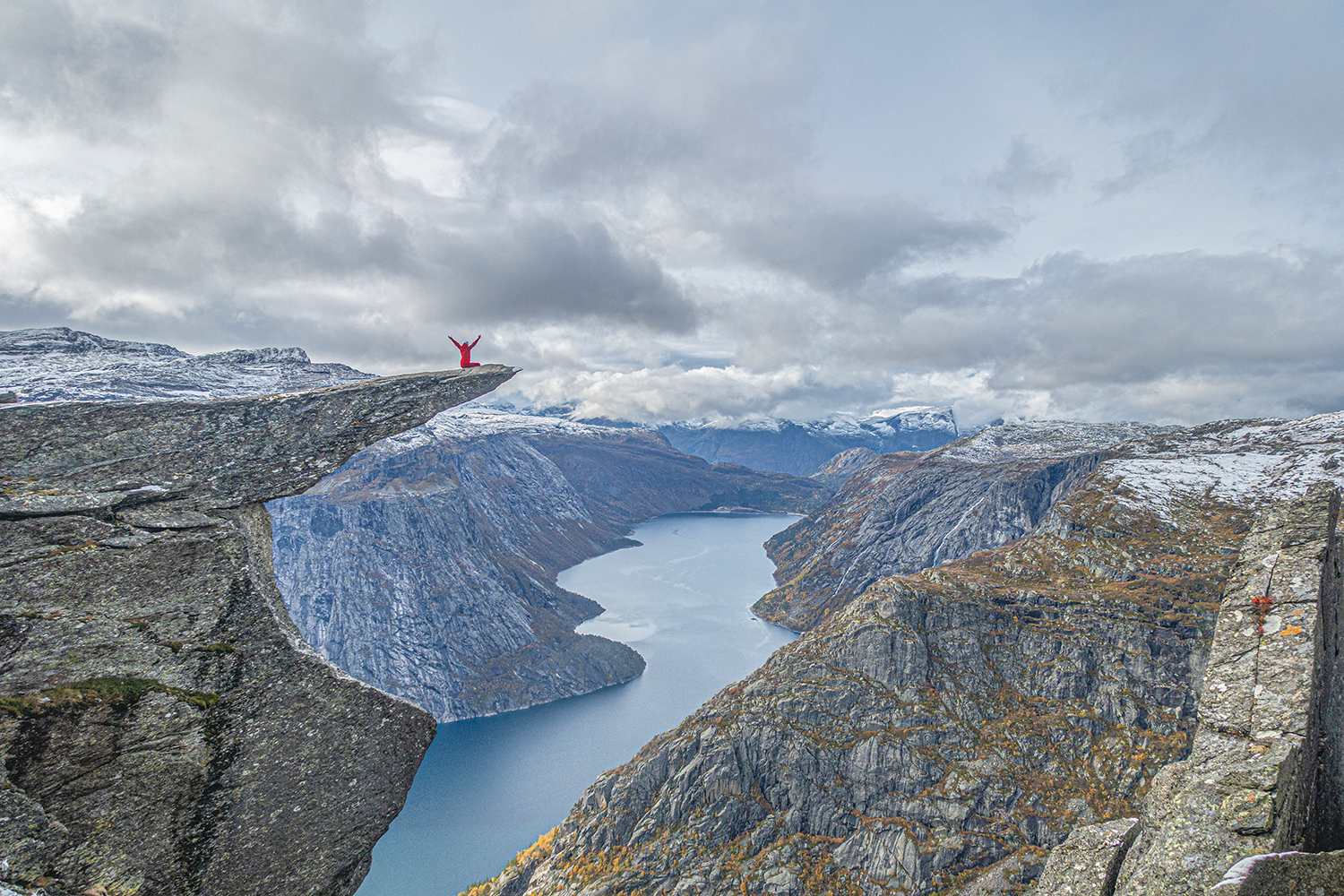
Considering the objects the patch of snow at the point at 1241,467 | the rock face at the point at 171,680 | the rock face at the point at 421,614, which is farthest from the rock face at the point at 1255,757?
the rock face at the point at 421,614

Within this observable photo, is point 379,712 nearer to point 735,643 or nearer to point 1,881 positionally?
point 1,881

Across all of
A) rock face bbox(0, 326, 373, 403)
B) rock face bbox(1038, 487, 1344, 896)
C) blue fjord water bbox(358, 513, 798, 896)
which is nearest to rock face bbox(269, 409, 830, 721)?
blue fjord water bbox(358, 513, 798, 896)

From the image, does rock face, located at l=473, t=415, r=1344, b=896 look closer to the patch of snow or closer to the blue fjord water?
the patch of snow

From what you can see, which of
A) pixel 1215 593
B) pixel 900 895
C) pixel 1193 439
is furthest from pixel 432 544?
pixel 1193 439

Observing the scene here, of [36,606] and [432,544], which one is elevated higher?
[36,606]

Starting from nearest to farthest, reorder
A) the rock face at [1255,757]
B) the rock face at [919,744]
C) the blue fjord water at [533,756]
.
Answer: the rock face at [1255,757] < the rock face at [919,744] < the blue fjord water at [533,756]

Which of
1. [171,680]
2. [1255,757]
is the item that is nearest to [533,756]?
[171,680]

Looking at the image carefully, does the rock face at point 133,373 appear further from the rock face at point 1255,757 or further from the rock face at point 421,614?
the rock face at point 421,614

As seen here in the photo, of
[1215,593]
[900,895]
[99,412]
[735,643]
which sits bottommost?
[735,643]
